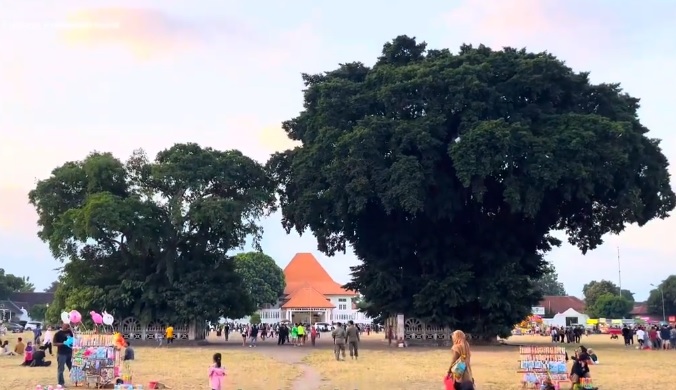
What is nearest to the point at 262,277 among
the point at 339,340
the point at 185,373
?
the point at 339,340

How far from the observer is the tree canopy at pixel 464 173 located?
36562 mm

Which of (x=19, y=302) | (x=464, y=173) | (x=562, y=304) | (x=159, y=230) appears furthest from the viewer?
(x=19, y=302)

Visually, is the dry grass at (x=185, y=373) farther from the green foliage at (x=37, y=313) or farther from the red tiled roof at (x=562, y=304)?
the red tiled roof at (x=562, y=304)

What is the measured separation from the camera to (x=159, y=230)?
4269 cm

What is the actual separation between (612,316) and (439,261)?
7653 cm

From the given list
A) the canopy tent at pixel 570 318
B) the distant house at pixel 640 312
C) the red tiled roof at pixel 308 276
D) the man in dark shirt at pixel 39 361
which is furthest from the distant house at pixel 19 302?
the man in dark shirt at pixel 39 361

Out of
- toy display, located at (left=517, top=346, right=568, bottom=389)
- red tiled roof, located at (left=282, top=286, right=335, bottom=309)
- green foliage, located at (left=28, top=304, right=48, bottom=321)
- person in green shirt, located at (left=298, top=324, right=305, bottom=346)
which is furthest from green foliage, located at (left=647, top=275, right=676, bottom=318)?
toy display, located at (left=517, top=346, right=568, bottom=389)

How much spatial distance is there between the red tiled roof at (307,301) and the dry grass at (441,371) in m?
75.0

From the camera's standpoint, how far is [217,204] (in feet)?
134

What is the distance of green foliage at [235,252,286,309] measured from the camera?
10356 centimetres

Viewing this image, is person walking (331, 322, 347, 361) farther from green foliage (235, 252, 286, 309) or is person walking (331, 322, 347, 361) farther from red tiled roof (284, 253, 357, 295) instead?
red tiled roof (284, 253, 357, 295)

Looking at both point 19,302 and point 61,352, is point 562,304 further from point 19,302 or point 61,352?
point 61,352

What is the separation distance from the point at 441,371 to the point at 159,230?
75.5 feet

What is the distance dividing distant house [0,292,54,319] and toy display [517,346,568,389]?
116 meters
